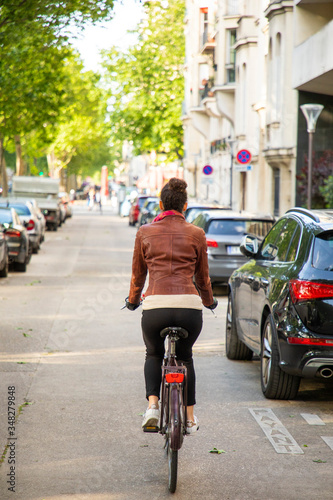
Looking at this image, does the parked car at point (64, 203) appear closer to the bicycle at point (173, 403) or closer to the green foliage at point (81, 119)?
the green foliage at point (81, 119)

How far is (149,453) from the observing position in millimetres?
5719

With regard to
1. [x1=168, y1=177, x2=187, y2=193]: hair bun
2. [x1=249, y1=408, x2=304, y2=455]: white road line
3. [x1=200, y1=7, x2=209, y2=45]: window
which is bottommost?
[x1=249, y1=408, x2=304, y2=455]: white road line

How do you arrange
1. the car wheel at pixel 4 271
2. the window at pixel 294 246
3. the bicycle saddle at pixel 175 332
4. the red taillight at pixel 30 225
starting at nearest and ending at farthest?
the bicycle saddle at pixel 175 332, the window at pixel 294 246, the car wheel at pixel 4 271, the red taillight at pixel 30 225

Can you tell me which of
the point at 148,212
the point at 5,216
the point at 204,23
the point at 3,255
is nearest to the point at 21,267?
the point at 5,216

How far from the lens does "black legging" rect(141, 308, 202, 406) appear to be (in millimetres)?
5148

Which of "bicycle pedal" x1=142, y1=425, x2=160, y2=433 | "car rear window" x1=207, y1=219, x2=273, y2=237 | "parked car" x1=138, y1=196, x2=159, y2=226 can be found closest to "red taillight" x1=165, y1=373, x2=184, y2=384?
"bicycle pedal" x1=142, y1=425, x2=160, y2=433

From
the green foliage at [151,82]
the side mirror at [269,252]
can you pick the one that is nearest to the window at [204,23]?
the green foliage at [151,82]

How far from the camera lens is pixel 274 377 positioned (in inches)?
286

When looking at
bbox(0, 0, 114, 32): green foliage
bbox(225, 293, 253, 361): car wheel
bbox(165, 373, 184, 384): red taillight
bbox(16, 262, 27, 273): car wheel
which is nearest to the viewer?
bbox(165, 373, 184, 384): red taillight

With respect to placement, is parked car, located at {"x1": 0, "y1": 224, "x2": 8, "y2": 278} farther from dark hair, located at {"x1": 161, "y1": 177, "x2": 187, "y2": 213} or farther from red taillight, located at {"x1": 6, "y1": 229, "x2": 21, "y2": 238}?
dark hair, located at {"x1": 161, "y1": 177, "x2": 187, "y2": 213}

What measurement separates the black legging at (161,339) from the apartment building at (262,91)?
1609 cm

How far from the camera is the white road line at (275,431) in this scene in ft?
19.4

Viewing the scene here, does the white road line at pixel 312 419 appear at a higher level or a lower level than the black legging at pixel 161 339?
lower

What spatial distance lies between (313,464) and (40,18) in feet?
68.7
